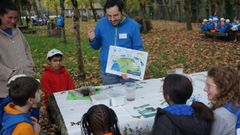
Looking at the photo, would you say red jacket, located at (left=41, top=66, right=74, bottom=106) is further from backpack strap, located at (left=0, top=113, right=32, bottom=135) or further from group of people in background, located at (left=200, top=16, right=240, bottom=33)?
group of people in background, located at (left=200, top=16, right=240, bottom=33)

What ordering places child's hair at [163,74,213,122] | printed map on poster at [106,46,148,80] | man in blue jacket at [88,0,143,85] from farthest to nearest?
man in blue jacket at [88,0,143,85] < printed map on poster at [106,46,148,80] < child's hair at [163,74,213,122]

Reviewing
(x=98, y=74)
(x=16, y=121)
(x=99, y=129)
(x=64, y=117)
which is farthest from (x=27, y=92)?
(x=98, y=74)

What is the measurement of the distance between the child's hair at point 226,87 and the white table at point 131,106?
71cm

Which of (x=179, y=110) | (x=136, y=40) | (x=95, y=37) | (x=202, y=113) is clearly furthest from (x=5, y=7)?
(x=202, y=113)

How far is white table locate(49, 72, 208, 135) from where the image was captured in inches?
113

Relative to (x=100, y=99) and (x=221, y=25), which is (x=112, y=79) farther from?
(x=221, y=25)

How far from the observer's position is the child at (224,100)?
240cm

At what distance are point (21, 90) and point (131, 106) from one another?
1165 millimetres

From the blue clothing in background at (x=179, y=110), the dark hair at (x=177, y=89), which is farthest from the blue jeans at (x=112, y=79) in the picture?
the blue clothing in background at (x=179, y=110)

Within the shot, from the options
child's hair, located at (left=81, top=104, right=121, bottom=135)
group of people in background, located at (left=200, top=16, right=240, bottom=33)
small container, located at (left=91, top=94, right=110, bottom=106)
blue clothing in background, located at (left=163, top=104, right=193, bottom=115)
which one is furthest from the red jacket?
group of people in background, located at (left=200, top=16, right=240, bottom=33)

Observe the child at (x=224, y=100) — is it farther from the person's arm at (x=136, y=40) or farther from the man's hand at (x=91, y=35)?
→ the man's hand at (x=91, y=35)

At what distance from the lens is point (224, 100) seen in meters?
2.48

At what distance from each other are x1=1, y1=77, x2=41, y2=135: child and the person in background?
83 centimetres

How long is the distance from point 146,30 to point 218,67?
18.6 metres
